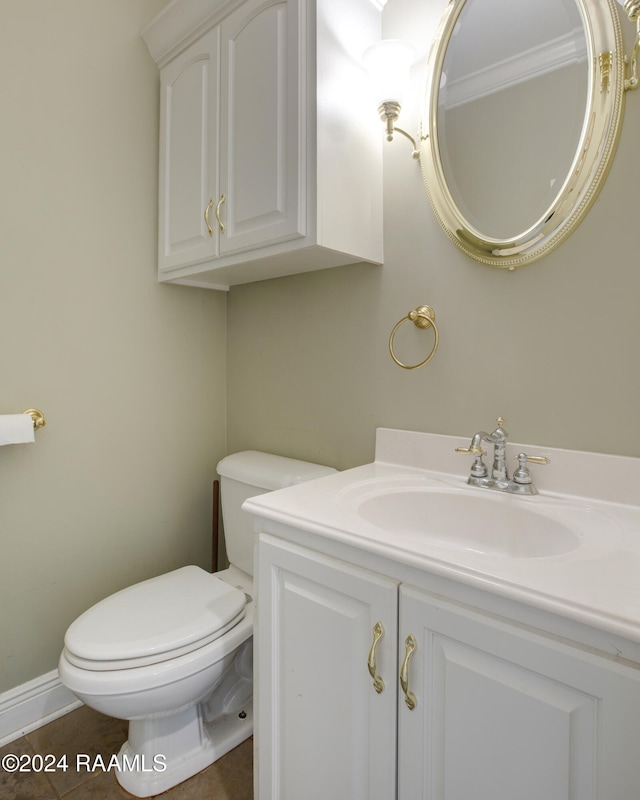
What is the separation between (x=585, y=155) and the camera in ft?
3.40

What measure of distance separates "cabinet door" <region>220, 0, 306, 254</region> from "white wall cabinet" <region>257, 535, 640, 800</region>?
0.83 meters

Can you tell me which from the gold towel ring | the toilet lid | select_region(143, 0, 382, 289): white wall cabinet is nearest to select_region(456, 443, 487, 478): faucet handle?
the gold towel ring

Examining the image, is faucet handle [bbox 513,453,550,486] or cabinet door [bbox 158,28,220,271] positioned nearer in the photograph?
faucet handle [bbox 513,453,550,486]

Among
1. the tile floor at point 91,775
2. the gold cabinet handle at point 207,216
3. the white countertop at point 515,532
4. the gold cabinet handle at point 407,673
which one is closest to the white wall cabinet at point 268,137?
the gold cabinet handle at point 207,216

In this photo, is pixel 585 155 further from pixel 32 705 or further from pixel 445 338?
pixel 32 705

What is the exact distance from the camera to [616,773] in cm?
60

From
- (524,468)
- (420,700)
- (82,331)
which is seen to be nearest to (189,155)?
(82,331)

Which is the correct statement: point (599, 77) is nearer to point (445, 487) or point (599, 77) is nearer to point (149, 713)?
point (445, 487)

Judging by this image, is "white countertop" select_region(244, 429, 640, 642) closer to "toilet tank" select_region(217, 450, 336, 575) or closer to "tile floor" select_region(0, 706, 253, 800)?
"toilet tank" select_region(217, 450, 336, 575)

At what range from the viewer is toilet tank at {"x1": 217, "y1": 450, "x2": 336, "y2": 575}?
4.93 feet

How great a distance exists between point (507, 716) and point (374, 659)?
0.22 meters

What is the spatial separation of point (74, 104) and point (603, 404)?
1.75 meters

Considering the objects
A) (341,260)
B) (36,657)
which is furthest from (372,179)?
(36,657)

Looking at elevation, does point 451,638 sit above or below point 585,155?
below
